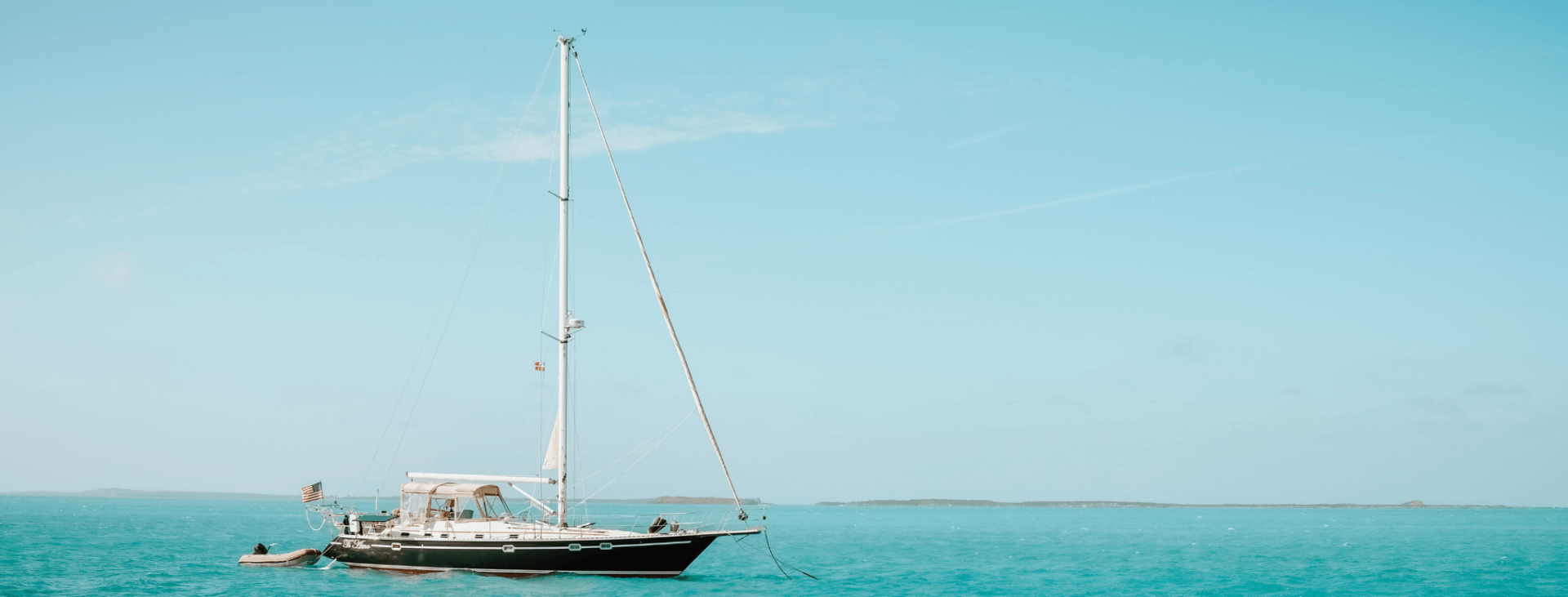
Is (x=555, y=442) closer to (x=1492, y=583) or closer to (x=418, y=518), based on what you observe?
(x=418, y=518)

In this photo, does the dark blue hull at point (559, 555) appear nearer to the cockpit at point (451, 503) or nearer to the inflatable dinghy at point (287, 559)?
the cockpit at point (451, 503)

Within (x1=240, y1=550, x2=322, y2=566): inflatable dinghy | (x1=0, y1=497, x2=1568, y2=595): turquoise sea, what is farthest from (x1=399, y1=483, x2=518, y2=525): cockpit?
(x1=240, y1=550, x2=322, y2=566): inflatable dinghy

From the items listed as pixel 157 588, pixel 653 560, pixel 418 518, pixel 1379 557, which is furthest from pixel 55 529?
pixel 1379 557

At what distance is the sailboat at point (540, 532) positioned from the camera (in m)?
37.3

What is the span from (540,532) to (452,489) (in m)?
4.49

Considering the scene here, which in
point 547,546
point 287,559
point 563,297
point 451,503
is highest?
point 563,297

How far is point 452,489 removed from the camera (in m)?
39.8

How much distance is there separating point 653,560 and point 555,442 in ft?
17.4

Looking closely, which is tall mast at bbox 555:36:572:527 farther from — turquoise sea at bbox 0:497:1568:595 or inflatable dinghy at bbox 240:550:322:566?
inflatable dinghy at bbox 240:550:322:566

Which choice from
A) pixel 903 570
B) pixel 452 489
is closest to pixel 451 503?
pixel 452 489

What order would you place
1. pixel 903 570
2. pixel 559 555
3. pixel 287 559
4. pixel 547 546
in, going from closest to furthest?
1. pixel 547 546
2. pixel 559 555
3. pixel 287 559
4. pixel 903 570

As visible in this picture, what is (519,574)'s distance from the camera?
123 feet

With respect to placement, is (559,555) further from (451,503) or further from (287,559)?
(287,559)

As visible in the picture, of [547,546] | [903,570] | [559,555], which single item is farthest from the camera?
[903,570]
